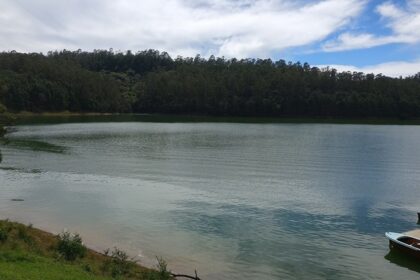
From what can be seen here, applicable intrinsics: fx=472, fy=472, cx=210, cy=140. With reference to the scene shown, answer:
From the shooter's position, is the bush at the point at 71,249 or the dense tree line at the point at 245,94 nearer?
the bush at the point at 71,249

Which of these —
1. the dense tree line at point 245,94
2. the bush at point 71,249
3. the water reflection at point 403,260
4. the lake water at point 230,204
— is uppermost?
the dense tree line at point 245,94

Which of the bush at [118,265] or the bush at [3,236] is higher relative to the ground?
the bush at [3,236]

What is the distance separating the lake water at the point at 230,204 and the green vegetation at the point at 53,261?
8.90 feet

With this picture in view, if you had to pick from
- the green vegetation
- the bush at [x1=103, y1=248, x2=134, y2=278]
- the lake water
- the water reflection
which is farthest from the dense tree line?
the water reflection

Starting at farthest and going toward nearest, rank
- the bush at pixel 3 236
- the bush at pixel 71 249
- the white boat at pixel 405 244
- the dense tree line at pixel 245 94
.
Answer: the dense tree line at pixel 245 94 < the white boat at pixel 405 244 < the bush at pixel 71 249 < the bush at pixel 3 236

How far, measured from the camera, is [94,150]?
222ft

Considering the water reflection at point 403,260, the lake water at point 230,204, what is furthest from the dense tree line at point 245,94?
the water reflection at point 403,260

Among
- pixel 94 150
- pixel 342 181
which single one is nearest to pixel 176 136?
pixel 94 150

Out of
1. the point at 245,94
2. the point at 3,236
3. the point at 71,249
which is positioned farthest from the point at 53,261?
the point at 245,94

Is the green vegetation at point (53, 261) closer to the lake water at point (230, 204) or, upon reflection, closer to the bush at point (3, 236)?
the bush at point (3, 236)

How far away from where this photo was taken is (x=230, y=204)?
3591 centimetres

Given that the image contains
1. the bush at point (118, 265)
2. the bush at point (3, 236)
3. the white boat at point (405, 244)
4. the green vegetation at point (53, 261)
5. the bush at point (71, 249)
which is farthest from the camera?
the white boat at point (405, 244)

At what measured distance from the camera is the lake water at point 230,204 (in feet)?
79.7

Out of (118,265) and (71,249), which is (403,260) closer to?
(118,265)
